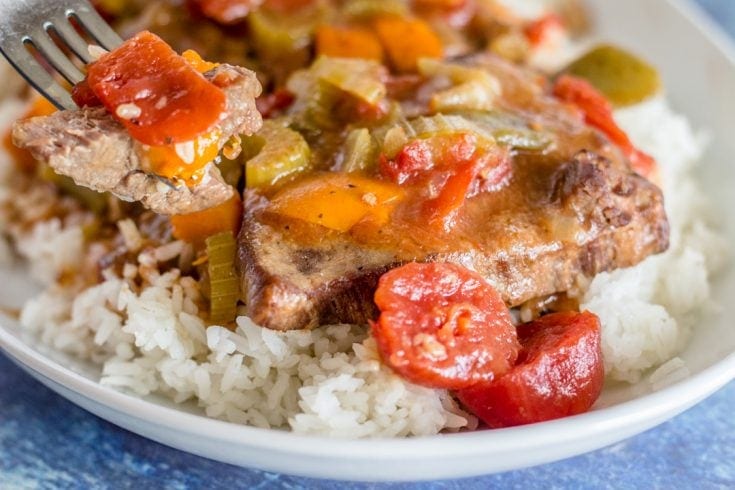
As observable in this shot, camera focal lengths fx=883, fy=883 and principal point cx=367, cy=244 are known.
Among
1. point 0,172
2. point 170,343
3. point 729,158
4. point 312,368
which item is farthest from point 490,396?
point 0,172

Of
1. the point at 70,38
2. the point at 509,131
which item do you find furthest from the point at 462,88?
the point at 70,38

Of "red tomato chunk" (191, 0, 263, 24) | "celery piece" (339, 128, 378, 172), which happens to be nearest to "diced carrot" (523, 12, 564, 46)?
"red tomato chunk" (191, 0, 263, 24)

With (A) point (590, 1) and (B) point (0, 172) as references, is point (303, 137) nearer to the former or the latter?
(B) point (0, 172)

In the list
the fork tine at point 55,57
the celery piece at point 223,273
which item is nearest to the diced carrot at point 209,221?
the celery piece at point 223,273

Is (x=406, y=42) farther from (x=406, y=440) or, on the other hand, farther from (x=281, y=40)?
(x=406, y=440)

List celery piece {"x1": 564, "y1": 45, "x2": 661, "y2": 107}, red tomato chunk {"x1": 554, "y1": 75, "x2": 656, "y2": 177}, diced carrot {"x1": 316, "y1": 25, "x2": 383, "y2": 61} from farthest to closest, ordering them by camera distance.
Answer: celery piece {"x1": 564, "y1": 45, "x2": 661, "y2": 107}, diced carrot {"x1": 316, "y1": 25, "x2": 383, "y2": 61}, red tomato chunk {"x1": 554, "y1": 75, "x2": 656, "y2": 177}

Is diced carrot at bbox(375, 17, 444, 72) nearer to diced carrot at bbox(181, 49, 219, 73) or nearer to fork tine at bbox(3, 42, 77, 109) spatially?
diced carrot at bbox(181, 49, 219, 73)
